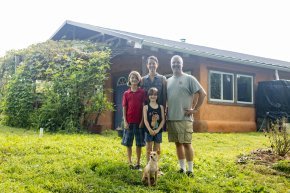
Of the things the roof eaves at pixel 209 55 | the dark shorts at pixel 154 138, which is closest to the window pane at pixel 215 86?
the roof eaves at pixel 209 55

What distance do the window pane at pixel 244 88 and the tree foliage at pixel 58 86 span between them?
19.5 ft

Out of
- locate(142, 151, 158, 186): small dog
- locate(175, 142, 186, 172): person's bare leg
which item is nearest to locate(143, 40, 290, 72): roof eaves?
locate(175, 142, 186, 172): person's bare leg

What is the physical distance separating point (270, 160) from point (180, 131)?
2938 mm

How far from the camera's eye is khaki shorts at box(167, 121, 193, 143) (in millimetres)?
6293

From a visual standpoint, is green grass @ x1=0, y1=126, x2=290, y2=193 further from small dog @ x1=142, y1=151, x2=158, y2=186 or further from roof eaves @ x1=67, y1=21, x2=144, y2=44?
roof eaves @ x1=67, y1=21, x2=144, y2=44

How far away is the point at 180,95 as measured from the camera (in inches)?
249

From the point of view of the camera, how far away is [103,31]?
14578mm

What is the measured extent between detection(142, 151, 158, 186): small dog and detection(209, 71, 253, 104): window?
967 cm

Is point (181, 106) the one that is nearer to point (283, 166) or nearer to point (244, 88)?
point (283, 166)

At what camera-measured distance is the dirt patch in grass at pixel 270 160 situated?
7.56m

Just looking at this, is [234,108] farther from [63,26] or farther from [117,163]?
[117,163]

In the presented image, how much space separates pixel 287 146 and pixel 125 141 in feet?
12.8

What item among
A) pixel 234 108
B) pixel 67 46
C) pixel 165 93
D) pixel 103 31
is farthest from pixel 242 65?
pixel 165 93

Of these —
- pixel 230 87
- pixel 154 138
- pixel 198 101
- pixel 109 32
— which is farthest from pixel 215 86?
pixel 154 138
